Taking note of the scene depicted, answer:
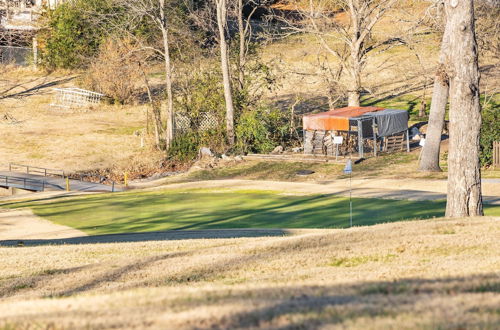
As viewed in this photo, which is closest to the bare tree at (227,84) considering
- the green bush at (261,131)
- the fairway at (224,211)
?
the green bush at (261,131)

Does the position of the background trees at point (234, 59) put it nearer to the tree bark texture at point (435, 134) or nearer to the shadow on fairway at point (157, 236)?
the tree bark texture at point (435, 134)

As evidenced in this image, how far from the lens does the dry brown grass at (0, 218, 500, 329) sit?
31.2ft

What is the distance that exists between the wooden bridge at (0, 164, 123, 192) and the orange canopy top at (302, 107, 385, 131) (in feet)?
36.8

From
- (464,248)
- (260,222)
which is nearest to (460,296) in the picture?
(464,248)

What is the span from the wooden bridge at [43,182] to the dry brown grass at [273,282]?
23.8 m

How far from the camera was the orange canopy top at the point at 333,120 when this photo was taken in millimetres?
43688

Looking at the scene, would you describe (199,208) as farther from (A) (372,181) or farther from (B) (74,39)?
(B) (74,39)

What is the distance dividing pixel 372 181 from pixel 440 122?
5312 mm

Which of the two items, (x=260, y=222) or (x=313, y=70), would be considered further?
(x=313, y=70)

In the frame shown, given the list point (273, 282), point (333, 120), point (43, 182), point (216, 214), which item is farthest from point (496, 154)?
point (273, 282)

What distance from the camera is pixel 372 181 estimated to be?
121 ft

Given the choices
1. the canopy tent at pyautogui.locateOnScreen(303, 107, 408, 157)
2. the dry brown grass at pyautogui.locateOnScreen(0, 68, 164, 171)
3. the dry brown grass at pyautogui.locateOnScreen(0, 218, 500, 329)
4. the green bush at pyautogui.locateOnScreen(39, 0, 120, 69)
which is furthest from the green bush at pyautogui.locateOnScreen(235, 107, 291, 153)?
the dry brown grass at pyautogui.locateOnScreen(0, 218, 500, 329)

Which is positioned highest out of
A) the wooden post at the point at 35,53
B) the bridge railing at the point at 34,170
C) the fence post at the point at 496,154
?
the wooden post at the point at 35,53

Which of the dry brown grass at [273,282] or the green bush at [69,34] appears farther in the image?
the green bush at [69,34]
